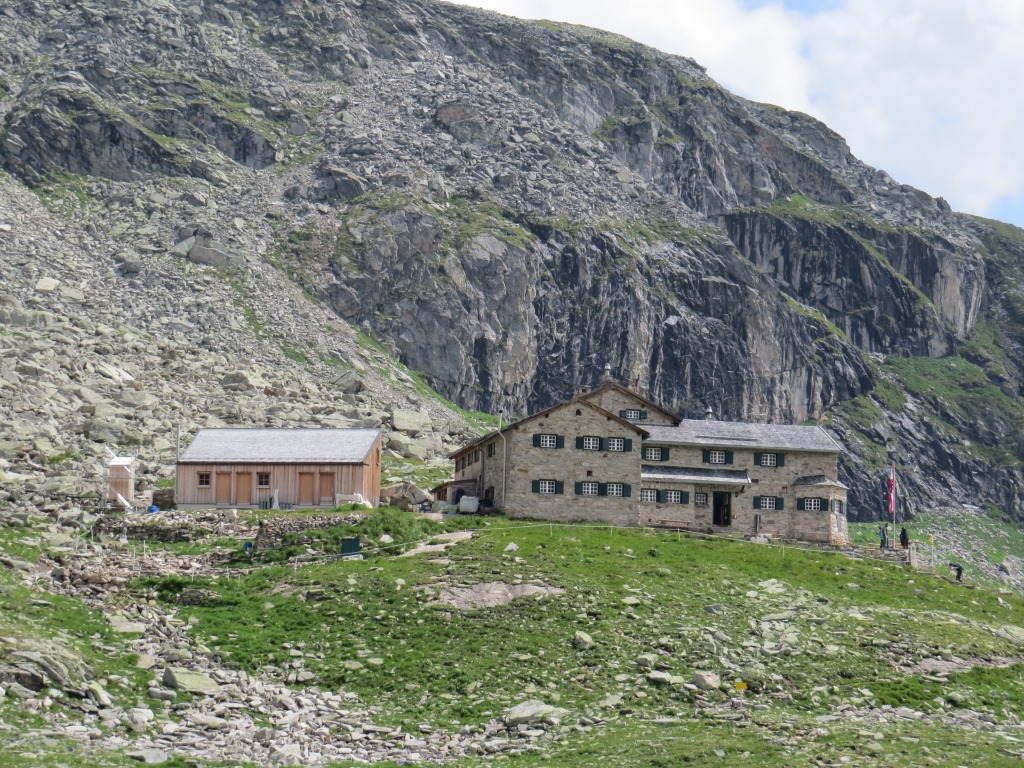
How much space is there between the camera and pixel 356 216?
653ft

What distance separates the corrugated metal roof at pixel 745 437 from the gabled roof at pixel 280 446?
1995 cm

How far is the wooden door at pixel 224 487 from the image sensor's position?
7419cm

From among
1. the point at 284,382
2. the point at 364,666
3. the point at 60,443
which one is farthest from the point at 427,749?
the point at 284,382

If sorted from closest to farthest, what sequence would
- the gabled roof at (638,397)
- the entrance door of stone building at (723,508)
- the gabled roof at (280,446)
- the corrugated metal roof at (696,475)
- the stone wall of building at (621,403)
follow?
the gabled roof at (280,446) < the corrugated metal roof at (696,475) < the entrance door of stone building at (723,508) < the gabled roof at (638,397) < the stone wall of building at (621,403)

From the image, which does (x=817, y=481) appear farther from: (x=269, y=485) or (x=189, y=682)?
(x=189, y=682)

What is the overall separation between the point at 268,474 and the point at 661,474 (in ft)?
83.7

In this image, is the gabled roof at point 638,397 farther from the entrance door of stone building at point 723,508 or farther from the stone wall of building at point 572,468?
the stone wall of building at point 572,468

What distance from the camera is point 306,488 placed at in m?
75.1

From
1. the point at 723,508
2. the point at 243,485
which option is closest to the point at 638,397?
the point at 723,508

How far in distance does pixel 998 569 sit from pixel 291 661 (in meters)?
164

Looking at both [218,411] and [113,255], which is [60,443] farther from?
[113,255]

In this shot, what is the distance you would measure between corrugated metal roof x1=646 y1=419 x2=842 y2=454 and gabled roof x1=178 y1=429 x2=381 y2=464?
1995 centimetres

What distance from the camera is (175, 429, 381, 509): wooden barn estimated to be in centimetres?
7400

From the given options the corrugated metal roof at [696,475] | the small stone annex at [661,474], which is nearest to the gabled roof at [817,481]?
the small stone annex at [661,474]
